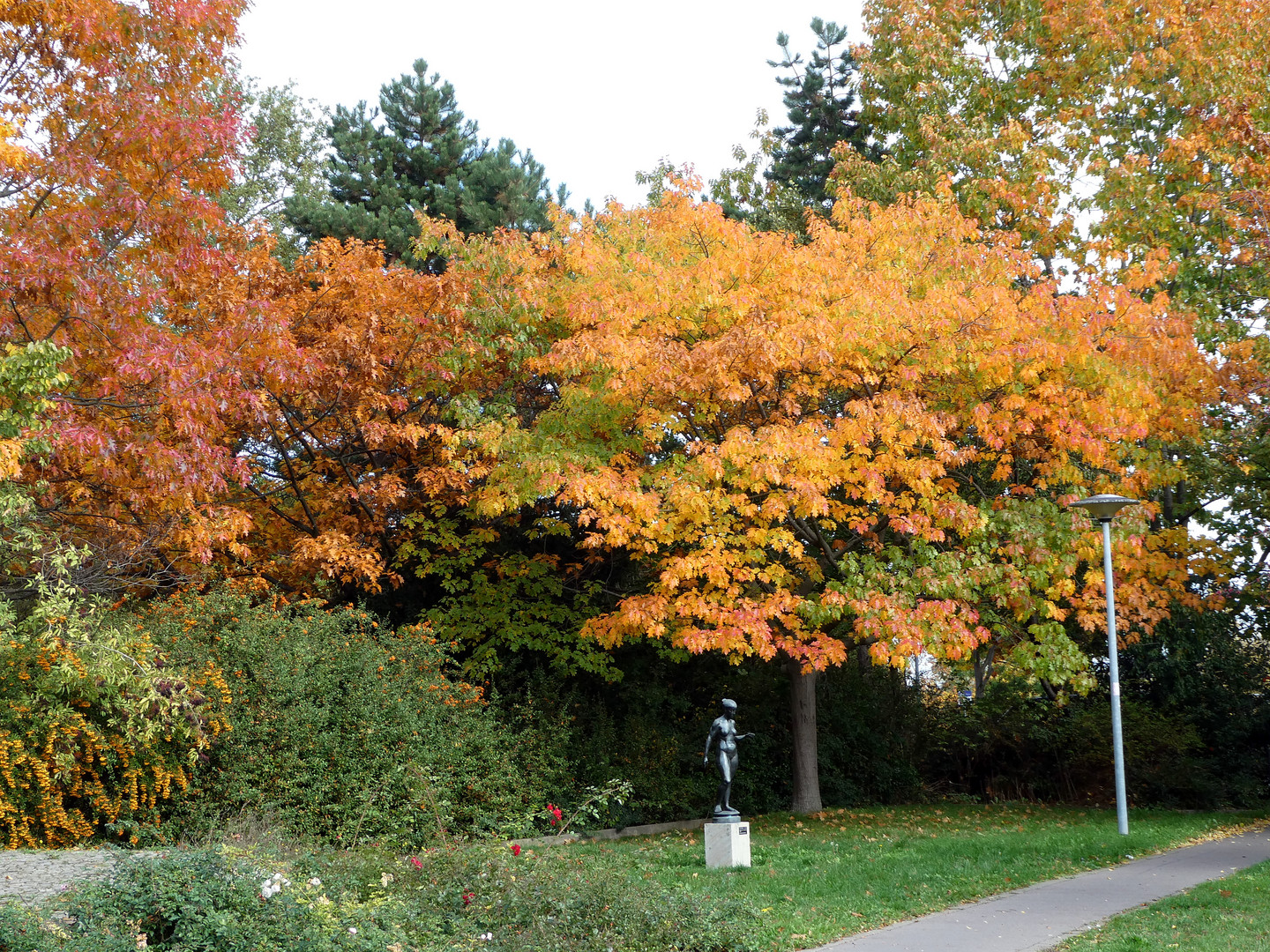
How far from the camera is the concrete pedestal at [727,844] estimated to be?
10.6m

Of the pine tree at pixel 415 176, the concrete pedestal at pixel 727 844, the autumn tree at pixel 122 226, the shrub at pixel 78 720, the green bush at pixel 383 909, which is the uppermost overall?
the pine tree at pixel 415 176

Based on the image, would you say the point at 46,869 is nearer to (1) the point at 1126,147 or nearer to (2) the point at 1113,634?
(2) the point at 1113,634

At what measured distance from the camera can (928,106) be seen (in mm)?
19109

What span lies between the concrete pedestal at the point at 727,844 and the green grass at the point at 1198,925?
3.58 metres

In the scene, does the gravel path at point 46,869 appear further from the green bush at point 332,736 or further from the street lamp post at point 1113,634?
the street lamp post at point 1113,634

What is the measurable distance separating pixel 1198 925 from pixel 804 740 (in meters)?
8.88

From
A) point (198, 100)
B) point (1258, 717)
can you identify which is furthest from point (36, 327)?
point (1258, 717)

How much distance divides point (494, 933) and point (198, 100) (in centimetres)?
908

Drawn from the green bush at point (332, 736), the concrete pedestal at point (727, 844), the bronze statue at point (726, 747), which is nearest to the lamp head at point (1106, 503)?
the bronze statue at point (726, 747)

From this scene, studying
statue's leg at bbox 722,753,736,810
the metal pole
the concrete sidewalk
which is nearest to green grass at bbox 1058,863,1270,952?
the concrete sidewalk

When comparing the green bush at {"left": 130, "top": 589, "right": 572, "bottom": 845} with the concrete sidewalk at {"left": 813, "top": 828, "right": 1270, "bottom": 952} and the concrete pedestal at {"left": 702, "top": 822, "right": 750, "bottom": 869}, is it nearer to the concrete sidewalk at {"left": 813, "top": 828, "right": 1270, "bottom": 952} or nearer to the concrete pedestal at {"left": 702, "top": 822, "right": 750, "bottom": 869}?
the concrete pedestal at {"left": 702, "top": 822, "right": 750, "bottom": 869}

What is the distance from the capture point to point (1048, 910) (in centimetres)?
864

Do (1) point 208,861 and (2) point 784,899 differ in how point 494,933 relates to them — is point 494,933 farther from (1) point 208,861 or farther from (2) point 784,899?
A: (2) point 784,899

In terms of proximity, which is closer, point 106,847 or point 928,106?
point 106,847
